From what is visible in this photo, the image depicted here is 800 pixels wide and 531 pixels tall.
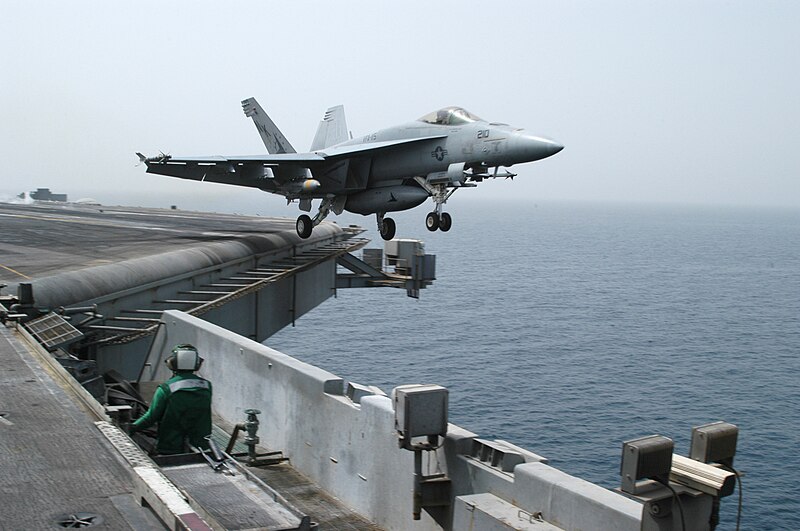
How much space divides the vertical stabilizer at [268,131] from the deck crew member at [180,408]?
30.1m

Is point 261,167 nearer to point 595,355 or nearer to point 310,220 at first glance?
point 310,220

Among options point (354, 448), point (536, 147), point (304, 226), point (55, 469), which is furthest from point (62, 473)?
point (304, 226)

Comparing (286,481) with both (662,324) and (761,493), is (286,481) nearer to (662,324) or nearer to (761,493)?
(761,493)

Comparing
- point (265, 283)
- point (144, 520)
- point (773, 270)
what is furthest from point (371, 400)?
point (773, 270)

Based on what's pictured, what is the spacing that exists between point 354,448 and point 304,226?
2177 cm

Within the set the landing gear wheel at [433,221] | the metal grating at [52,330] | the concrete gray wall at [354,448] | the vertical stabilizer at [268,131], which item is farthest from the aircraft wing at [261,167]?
the metal grating at [52,330]

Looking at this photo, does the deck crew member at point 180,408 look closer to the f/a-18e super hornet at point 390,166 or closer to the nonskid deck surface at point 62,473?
the nonskid deck surface at point 62,473

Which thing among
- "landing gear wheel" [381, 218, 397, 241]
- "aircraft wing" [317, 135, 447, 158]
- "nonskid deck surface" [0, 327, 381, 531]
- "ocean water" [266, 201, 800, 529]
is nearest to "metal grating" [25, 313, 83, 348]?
"nonskid deck surface" [0, 327, 381, 531]

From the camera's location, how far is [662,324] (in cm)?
6128

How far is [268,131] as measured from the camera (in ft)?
125

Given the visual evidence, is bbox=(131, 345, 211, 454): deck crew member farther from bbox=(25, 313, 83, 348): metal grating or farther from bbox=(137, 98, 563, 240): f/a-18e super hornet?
bbox=(137, 98, 563, 240): f/a-18e super hornet

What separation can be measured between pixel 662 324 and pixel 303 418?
5337cm

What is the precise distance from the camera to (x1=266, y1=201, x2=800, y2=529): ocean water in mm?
32844

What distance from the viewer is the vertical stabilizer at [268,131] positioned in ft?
125
